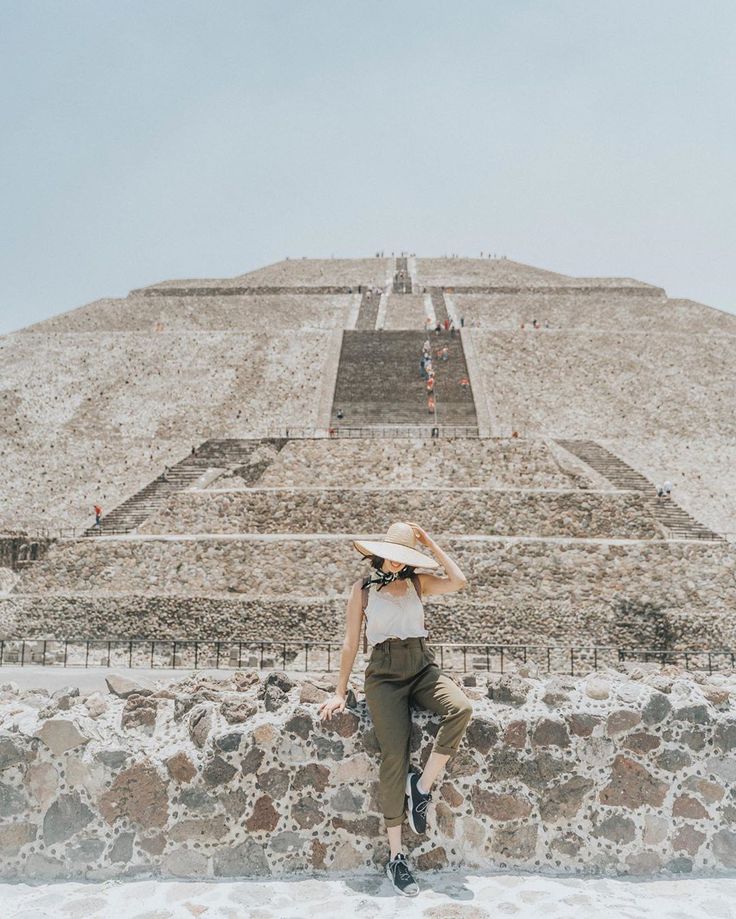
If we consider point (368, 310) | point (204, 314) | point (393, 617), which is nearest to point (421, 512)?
point (393, 617)

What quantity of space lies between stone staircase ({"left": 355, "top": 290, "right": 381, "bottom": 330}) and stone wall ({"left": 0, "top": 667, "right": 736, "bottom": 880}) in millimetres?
40554

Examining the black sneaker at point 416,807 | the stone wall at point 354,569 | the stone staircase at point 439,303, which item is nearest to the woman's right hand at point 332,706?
the black sneaker at point 416,807

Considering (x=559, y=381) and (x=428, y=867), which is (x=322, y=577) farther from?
(x=559, y=381)

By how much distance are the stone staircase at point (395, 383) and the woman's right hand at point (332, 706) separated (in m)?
26.3

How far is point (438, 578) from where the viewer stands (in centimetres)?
449

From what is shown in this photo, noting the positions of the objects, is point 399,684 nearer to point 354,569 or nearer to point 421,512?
point 354,569

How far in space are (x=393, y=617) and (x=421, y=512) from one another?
49.0ft

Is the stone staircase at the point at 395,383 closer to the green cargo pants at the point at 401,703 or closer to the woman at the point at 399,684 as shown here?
the woman at the point at 399,684

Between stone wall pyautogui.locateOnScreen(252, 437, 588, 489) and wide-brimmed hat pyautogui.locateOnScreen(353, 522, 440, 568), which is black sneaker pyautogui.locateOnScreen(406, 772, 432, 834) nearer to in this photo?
wide-brimmed hat pyautogui.locateOnScreen(353, 522, 440, 568)

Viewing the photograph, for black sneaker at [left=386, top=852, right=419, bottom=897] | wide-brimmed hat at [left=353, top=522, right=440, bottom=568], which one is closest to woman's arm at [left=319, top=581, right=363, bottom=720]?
wide-brimmed hat at [left=353, top=522, right=440, bottom=568]

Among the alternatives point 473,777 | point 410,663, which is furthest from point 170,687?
point 473,777

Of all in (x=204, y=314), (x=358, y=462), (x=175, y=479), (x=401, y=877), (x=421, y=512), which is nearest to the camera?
(x=401, y=877)

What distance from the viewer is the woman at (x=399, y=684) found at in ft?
13.1

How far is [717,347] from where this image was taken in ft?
126
